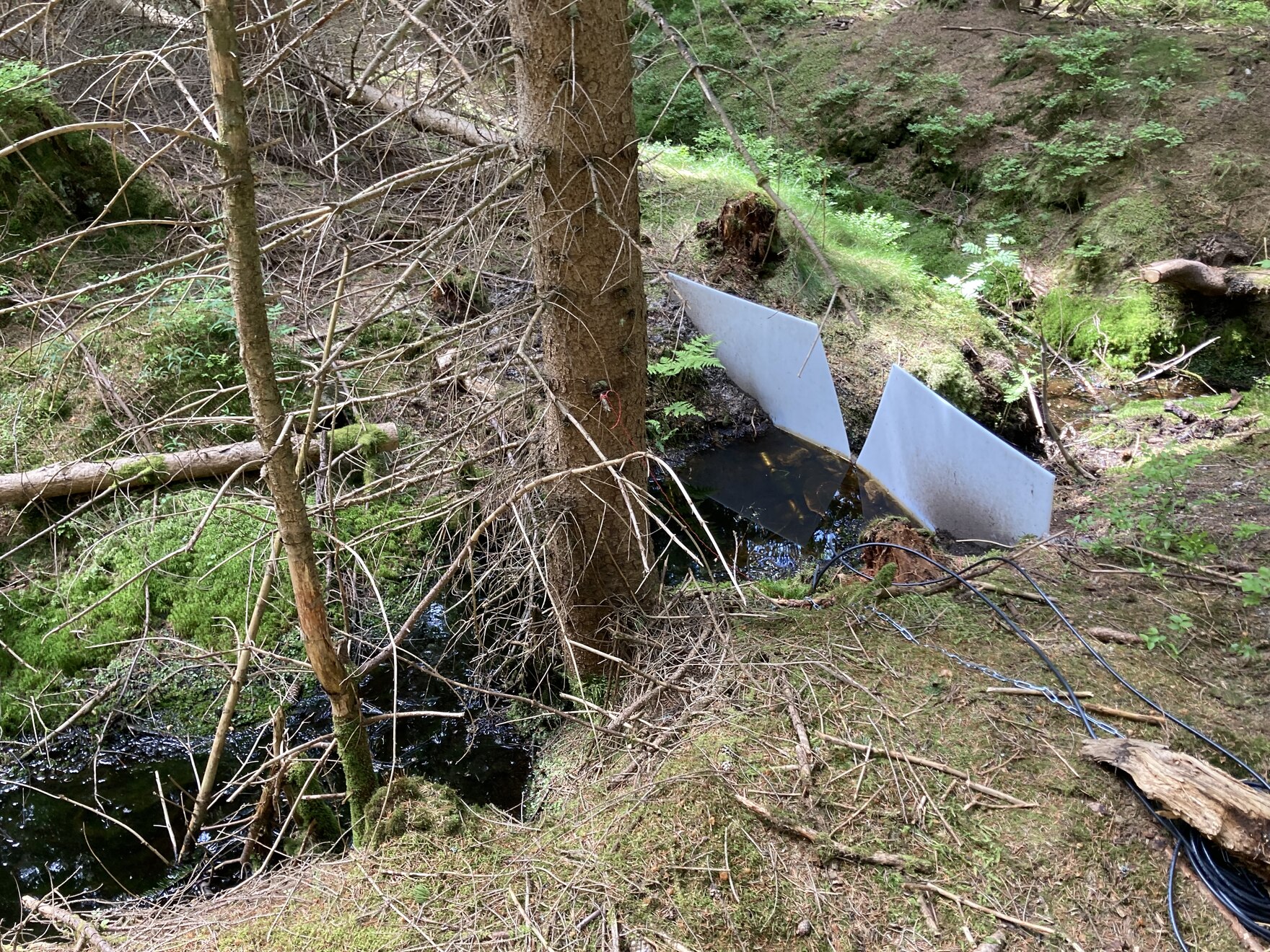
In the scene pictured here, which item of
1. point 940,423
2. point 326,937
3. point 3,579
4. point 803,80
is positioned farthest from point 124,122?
point 803,80

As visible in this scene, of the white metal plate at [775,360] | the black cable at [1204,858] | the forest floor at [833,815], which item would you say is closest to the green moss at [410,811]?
the forest floor at [833,815]

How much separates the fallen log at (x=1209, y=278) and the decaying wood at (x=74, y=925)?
8.12 metres

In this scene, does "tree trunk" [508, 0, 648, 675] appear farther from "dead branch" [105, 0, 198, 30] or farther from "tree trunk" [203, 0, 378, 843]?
"dead branch" [105, 0, 198, 30]

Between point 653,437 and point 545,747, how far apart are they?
9.89ft

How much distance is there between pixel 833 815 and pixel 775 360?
4.42 m

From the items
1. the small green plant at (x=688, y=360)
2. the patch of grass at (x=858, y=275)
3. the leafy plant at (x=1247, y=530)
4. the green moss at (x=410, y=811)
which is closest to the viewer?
the green moss at (x=410, y=811)

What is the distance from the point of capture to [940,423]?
4980 millimetres

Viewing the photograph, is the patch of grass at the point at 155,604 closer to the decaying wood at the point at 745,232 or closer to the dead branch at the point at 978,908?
the dead branch at the point at 978,908

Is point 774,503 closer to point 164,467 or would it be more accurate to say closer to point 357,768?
point 357,768

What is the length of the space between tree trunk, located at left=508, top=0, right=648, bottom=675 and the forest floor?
0.52m

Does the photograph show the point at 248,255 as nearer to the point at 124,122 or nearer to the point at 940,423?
the point at 124,122

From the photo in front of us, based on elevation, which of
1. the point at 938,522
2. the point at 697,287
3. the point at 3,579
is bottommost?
the point at 938,522

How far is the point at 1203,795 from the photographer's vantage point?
232 cm

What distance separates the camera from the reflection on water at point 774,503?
17.7 feet
